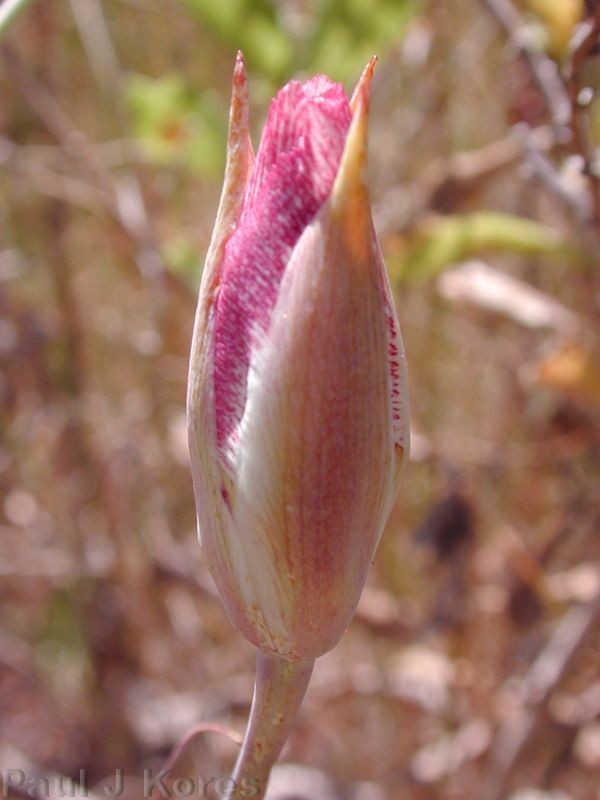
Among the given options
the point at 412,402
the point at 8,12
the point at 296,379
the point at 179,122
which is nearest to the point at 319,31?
the point at 179,122

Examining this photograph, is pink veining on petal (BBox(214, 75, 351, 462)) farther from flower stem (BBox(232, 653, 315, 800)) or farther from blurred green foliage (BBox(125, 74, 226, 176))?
blurred green foliage (BBox(125, 74, 226, 176))

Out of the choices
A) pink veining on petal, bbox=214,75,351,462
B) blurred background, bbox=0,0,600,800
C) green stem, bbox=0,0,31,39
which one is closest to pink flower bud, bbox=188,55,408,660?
pink veining on petal, bbox=214,75,351,462

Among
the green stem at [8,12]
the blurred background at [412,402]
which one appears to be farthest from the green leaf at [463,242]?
the green stem at [8,12]

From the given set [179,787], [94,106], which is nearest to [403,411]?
[179,787]

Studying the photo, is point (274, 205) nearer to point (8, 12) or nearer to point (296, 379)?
point (296, 379)

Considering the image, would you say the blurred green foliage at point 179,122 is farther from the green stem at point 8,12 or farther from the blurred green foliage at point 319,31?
the green stem at point 8,12

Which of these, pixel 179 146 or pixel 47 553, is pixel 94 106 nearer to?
pixel 47 553
